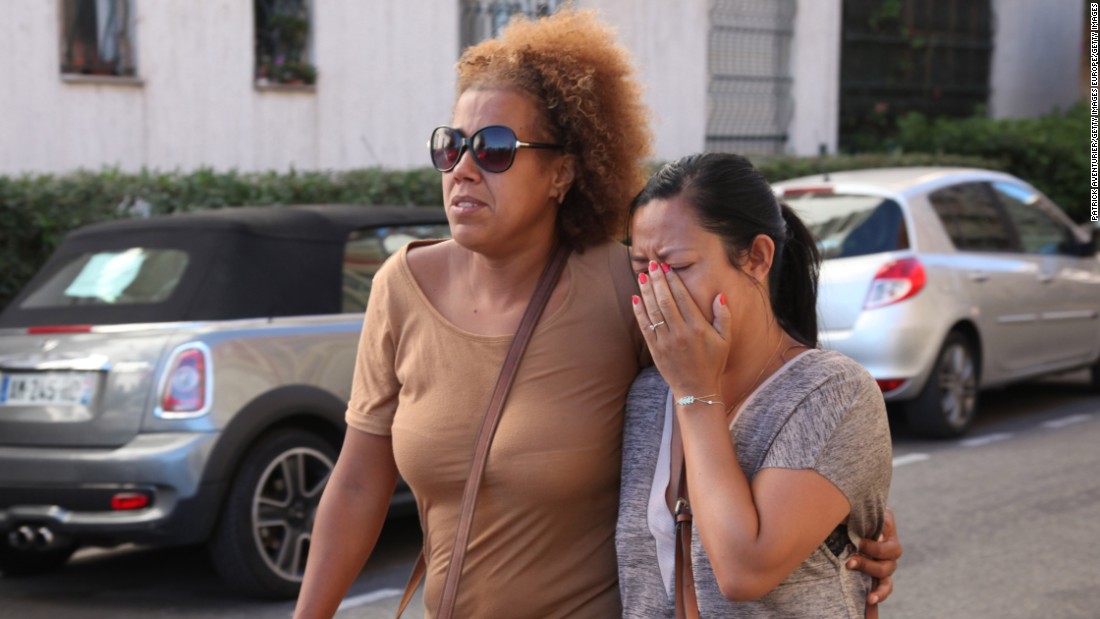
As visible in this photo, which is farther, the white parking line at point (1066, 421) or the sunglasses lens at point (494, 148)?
the white parking line at point (1066, 421)

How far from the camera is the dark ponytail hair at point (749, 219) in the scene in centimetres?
215

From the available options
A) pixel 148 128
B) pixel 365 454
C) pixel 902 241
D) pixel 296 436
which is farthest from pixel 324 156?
pixel 365 454

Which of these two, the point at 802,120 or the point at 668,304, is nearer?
the point at 668,304

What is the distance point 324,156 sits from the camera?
1312 centimetres

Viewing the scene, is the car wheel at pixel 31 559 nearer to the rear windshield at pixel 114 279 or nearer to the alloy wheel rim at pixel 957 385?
the rear windshield at pixel 114 279

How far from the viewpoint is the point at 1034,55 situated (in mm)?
22891

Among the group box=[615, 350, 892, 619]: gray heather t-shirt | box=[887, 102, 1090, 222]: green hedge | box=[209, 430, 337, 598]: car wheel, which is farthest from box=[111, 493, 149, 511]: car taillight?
box=[887, 102, 1090, 222]: green hedge

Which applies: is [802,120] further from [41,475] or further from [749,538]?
[749,538]

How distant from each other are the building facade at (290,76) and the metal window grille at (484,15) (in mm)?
18

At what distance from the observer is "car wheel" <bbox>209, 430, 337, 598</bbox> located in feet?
18.1

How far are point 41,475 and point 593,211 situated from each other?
365 cm

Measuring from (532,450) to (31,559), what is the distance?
459 cm

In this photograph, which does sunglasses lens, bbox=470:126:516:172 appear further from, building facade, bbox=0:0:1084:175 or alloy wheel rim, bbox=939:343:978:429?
alloy wheel rim, bbox=939:343:978:429

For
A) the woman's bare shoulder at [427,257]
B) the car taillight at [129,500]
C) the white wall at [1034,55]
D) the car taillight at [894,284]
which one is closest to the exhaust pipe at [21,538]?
the car taillight at [129,500]
